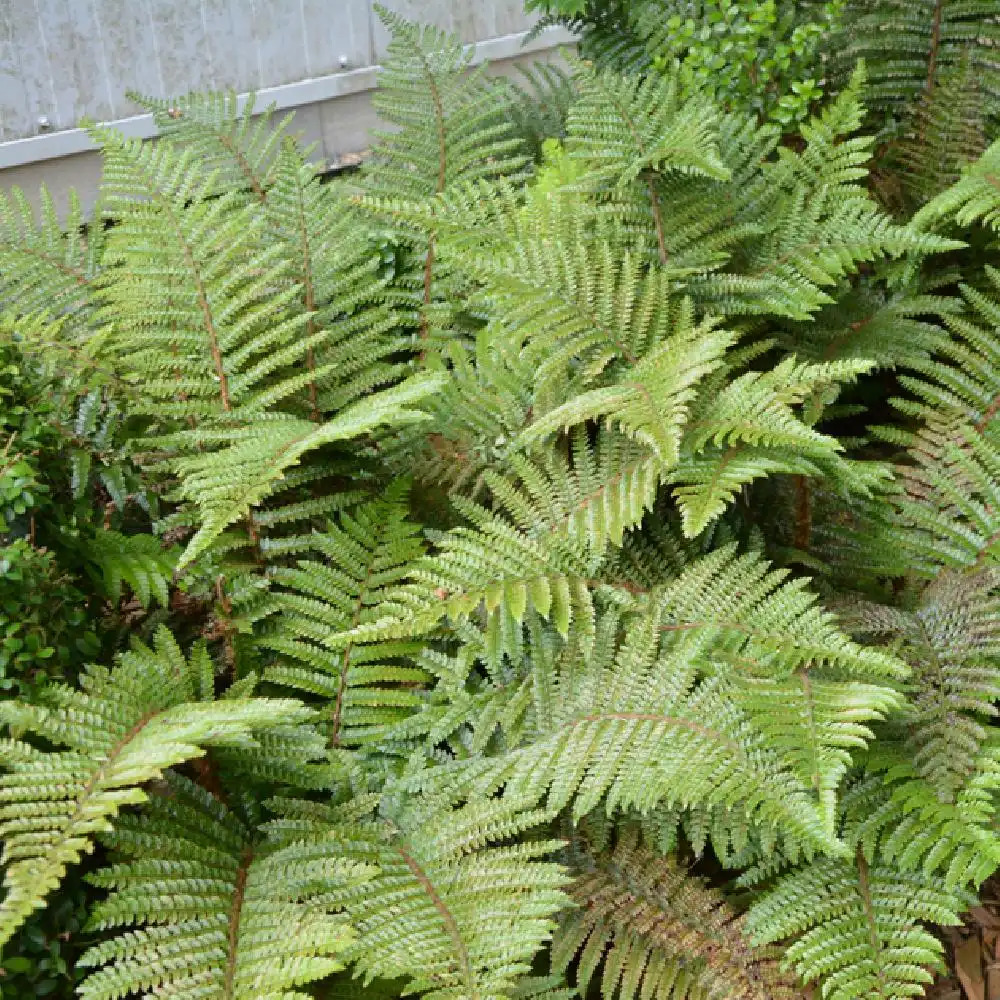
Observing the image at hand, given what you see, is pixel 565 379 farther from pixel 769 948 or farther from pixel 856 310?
pixel 769 948

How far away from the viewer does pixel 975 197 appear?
2139 millimetres

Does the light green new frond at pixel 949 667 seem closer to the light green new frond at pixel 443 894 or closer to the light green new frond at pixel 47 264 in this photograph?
the light green new frond at pixel 443 894

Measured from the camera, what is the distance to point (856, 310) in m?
2.44

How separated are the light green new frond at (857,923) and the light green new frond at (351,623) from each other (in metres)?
0.71

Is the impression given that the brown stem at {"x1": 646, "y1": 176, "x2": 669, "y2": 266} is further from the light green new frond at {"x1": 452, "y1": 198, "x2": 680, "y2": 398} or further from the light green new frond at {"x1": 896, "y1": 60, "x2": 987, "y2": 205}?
the light green new frond at {"x1": 896, "y1": 60, "x2": 987, "y2": 205}

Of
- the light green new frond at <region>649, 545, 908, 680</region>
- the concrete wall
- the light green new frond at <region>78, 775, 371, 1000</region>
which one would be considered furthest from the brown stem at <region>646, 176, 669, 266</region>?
the concrete wall

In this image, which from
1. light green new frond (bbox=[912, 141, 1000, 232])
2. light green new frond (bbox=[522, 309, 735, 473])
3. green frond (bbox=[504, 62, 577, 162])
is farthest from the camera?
green frond (bbox=[504, 62, 577, 162])

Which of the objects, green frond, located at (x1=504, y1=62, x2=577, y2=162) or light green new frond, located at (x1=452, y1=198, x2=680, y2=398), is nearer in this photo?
light green new frond, located at (x1=452, y1=198, x2=680, y2=398)

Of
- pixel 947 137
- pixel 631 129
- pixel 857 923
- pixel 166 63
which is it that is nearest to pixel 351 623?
pixel 857 923

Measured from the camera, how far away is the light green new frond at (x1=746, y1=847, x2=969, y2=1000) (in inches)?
63.9

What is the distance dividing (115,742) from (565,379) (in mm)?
1028

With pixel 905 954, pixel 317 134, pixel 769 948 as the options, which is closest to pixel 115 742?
pixel 769 948

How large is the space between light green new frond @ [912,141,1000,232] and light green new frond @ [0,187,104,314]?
1758 mm

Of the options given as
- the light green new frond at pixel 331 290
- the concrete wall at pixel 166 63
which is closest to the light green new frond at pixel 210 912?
the light green new frond at pixel 331 290
